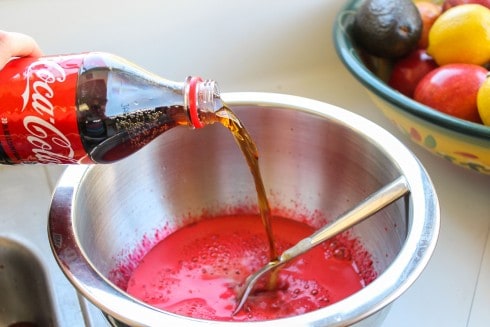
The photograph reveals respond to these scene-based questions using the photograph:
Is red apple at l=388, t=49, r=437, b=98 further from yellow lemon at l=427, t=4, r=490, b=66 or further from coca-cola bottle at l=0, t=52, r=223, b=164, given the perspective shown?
coca-cola bottle at l=0, t=52, r=223, b=164

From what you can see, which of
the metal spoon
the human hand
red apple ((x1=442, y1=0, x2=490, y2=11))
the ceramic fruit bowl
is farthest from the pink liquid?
red apple ((x1=442, y1=0, x2=490, y2=11))

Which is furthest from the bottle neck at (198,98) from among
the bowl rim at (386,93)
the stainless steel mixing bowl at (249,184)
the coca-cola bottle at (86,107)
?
the bowl rim at (386,93)

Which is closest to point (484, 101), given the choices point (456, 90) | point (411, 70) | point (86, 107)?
point (456, 90)

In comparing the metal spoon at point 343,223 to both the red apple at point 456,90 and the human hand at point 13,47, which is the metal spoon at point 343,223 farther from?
the human hand at point 13,47

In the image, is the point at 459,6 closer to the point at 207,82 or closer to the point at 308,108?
the point at 308,108

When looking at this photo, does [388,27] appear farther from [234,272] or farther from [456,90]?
[234,272]
